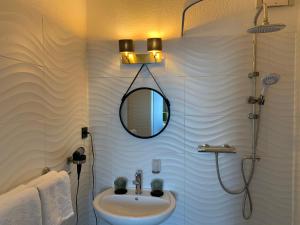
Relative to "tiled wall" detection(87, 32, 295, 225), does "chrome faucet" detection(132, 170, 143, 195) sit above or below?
below

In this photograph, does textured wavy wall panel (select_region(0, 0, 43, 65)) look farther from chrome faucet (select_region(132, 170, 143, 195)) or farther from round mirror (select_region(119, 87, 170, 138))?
chrome faucet (select_region(132, 170, 143, 195))

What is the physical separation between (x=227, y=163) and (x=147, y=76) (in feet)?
3.09

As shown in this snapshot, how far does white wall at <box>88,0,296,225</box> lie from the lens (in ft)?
6.28

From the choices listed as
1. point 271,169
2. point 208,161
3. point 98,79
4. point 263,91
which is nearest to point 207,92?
point 263,91

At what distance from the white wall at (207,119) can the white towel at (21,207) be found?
984mm

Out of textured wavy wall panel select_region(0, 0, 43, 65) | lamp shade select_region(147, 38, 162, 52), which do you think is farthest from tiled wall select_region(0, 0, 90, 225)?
lamp shade select_region(147, 38, 162, 52)

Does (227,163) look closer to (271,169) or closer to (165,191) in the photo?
(271,169)

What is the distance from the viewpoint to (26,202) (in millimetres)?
1123

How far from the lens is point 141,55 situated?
2016 millimetres

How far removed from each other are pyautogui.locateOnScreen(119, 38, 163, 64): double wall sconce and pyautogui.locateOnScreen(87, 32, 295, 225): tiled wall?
0.07 meters

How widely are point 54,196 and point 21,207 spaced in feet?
0.88

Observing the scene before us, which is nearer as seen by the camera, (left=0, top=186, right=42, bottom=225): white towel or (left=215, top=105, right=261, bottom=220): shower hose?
(left=0, top=186, right=42, bottom=225): white towel

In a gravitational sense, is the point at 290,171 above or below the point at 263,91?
below

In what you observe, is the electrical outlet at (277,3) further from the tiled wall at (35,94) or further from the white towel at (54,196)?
the white towel at (54,196)
